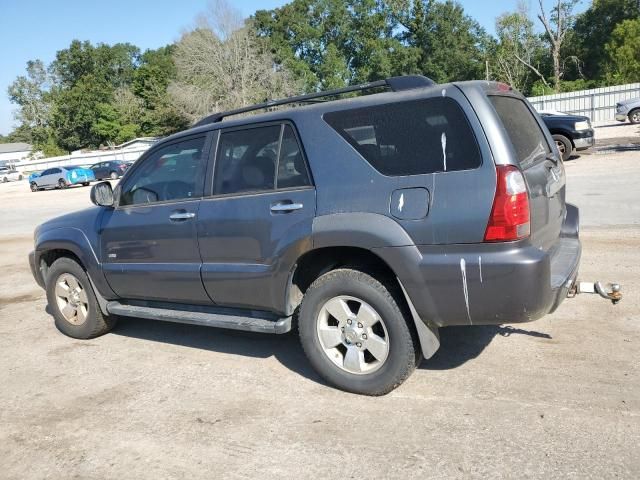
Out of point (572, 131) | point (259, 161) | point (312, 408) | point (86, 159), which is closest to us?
point (312, 408)

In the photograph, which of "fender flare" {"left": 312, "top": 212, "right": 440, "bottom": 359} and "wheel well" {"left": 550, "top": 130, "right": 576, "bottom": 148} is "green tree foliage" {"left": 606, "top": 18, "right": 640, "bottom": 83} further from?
"fender flare" {"left": 312, "top": 212, "right": 440, "bottom": 359}

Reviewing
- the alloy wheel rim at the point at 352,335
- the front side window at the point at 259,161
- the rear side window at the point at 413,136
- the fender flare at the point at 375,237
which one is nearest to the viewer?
the rear side window at the point at 413,136

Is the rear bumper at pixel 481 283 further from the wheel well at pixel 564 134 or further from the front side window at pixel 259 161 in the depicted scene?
the wheel well at pixel 564 134

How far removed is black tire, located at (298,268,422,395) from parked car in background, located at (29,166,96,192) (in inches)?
1428

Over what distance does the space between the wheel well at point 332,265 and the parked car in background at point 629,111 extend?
26857 mm

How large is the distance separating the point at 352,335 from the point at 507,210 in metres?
1.25

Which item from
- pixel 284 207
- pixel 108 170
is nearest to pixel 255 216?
pixel 284 207

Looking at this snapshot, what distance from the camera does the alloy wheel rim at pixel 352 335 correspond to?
3.81 meters

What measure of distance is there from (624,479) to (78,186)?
39.3 metres

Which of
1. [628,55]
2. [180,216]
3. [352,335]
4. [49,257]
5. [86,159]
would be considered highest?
[628,55]

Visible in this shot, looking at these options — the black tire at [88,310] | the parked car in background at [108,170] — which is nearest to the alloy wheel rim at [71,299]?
the black tire at [88,310]

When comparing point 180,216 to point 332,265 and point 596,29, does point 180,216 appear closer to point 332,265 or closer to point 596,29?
point 332,265

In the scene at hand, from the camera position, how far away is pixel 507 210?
3.35 m

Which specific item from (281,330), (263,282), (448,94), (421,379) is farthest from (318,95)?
(421,379)
